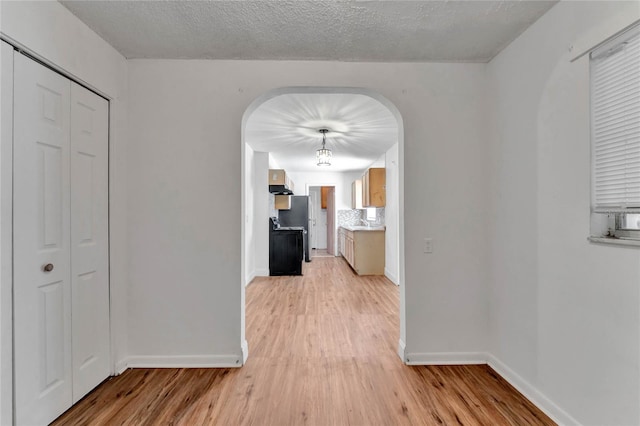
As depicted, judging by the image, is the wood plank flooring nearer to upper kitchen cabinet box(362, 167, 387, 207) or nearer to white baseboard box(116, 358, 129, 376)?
white baseboard box(116, 358, 129, 376)

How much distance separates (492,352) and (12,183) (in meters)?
3.35

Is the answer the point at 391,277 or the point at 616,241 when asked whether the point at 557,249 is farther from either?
the point at 391,277

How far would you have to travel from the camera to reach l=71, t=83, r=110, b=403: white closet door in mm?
1950

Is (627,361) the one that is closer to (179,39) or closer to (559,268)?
(559,268)

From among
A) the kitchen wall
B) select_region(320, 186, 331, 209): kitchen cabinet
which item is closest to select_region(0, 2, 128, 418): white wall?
the kitchen wall

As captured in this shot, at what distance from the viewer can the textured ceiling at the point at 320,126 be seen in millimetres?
3471

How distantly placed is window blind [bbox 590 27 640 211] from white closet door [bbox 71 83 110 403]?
3.06m

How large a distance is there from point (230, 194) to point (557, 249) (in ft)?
7.45

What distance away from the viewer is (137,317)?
7.84ft

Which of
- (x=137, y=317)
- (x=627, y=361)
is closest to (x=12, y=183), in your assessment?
(x=137, y=317)

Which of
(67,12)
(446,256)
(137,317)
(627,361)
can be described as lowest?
(137,317)

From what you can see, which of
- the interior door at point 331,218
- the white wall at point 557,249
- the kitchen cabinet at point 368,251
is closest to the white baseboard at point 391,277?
the kitchen cabinet at point 368,251

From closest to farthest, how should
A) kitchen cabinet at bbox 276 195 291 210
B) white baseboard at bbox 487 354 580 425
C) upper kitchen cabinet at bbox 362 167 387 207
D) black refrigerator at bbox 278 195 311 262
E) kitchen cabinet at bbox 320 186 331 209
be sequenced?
white baseboard at bbox 487 354 580 425, upper kitchen cabinet at bbox 362 167 387 207, kitchen cabinet at bbox 276 195 291 210, black refrigerator at bbox 278 195 311 262, kitchen cabinet at bbox 320 186 331 209

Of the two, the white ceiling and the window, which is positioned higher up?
the white ceiling
